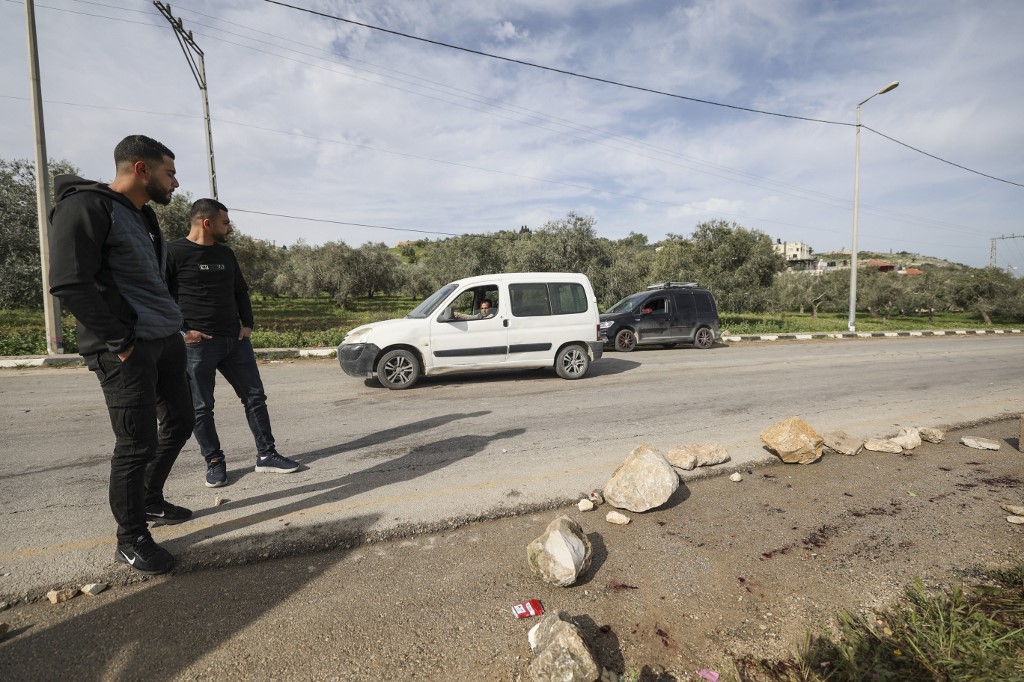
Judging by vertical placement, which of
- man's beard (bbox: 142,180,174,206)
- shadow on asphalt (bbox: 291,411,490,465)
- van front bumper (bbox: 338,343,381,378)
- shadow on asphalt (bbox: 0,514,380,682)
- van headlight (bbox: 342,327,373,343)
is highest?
man's beard (bbox: 142,180,174,206)

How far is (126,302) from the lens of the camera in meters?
2.54

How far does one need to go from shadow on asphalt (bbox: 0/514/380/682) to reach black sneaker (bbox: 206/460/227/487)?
1.32 m

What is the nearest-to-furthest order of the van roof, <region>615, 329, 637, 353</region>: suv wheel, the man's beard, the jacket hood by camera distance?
the jacket hood < the man's beard < the van roof < <region>615, 329, 637, 353</region>: suv wheel

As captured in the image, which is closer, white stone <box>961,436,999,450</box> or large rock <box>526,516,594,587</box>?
large rock <box>526,516,594,587</box>

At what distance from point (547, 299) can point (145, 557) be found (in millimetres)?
7005

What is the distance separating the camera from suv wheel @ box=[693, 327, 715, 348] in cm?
1520

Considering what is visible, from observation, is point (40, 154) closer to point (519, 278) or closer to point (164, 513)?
point (519, 278)

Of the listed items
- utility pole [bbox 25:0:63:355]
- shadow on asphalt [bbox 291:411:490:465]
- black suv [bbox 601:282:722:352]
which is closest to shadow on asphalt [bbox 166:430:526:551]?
shadow on asphalt [bbox 291:411:490:465]

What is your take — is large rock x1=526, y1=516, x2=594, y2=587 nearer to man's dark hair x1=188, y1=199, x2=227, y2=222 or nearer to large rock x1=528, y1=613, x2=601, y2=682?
large rock x1=528, y1=613, x2=601, y2=682

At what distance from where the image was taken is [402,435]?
516 centimetres

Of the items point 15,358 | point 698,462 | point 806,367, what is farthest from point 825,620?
point 15,358

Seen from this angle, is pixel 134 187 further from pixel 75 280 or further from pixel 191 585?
pixel 191 585

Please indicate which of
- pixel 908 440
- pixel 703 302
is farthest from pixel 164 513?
pixel 703 302

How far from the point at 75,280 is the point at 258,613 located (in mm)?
1781
